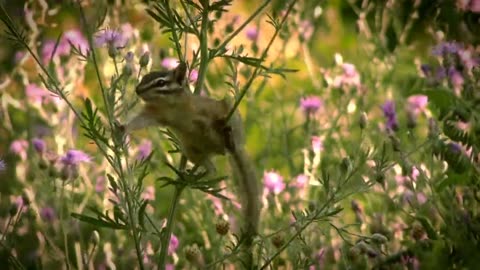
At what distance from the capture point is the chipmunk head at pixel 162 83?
1.60 metres

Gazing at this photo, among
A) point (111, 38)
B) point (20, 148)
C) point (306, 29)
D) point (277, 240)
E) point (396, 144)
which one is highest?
point (306, 29)

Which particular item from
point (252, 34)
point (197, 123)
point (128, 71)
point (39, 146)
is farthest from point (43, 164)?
point (252, 34)

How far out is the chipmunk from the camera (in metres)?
1.63

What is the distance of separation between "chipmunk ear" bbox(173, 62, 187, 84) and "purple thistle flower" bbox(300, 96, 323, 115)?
114 centimetres

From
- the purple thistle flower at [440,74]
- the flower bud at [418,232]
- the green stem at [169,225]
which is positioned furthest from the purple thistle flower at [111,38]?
the purple thistle flower at [440,74]

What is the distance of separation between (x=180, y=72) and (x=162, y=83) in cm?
4

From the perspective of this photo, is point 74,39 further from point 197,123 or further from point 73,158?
point 197,123

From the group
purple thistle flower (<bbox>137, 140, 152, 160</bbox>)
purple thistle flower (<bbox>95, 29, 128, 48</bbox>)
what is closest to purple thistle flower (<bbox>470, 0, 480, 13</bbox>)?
purple thistle flower (<bbox>95, 29, 128, 48</bbox>)

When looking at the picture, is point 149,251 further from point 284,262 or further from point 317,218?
point 317,218

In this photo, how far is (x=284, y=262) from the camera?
221 centimetres

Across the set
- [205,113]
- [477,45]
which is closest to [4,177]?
[205,113]

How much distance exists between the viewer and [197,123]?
68.3 inches

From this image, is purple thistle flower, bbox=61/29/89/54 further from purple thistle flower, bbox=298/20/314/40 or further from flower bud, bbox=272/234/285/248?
flower bud, bbox=272/234/285/248

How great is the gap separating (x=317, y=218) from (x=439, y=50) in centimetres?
78
